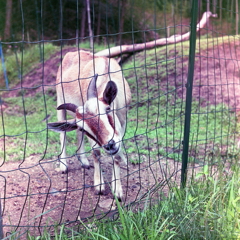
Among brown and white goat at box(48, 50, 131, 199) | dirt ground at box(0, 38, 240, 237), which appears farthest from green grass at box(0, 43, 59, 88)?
brown and white goat at box(48, 50, 131, 199)

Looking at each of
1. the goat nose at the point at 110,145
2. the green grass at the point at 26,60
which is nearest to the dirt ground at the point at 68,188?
the goat nose at the point at 110,145

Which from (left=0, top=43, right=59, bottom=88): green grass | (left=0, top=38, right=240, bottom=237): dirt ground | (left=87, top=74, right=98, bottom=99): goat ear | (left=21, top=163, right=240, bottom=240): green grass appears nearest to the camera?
(left=21, top=163, right=240, bottom=240): green grass

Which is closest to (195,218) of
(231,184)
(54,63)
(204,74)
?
(231,184)

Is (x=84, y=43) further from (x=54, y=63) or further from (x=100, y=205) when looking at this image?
(x=100, y=205)

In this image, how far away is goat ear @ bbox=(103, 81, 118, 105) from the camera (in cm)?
372

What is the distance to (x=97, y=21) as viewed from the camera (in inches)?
502

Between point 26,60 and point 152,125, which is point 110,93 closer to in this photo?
point 152,125

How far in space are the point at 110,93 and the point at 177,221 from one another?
152 centimetres

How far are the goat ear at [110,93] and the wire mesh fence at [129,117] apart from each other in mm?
362

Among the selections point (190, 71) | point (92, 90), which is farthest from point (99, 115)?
point (190, 71)

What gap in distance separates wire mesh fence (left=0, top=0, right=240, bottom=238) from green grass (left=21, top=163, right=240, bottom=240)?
142 millimetres

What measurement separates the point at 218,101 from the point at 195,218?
200 inches

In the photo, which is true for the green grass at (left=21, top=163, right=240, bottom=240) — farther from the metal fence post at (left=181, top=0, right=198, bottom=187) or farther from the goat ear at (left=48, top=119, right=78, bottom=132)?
the goat ear at (left=48, top=119, right=78, bottom=132)

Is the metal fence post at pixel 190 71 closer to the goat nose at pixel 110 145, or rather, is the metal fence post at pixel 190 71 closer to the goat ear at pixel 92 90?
the goat nose at pixel 110 145
